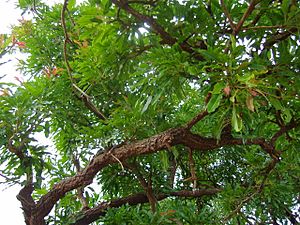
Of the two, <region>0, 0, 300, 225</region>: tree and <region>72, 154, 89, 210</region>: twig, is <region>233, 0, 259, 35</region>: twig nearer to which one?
<region>0, 0, 300, 225</region>: tree

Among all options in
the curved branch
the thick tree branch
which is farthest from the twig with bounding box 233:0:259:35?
the thick tree branch

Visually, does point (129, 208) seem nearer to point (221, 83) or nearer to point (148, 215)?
point (148, 215)

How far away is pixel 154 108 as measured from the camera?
A: 1.14m

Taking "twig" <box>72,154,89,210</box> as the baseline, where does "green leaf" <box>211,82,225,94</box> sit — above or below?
below

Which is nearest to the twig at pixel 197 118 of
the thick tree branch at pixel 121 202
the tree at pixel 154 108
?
the tree at pixel 154 108

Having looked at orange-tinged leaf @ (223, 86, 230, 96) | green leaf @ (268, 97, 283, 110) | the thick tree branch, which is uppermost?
the thick tree branch

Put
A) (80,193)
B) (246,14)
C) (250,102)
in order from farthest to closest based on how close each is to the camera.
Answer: (80,193) < (246,14) < (250,102)

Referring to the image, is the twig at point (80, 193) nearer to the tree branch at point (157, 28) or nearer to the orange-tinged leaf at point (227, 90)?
the tree branch at point (157, 28)

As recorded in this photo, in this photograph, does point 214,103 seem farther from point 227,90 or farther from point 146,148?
→ point 146,148

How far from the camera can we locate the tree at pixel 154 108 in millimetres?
891

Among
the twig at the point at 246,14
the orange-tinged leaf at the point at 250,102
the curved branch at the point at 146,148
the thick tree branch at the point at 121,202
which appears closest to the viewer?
the orange-tinged leaf at the point at 250,102

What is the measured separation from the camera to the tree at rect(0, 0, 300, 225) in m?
0.89

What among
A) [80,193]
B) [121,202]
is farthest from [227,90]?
[80,193]

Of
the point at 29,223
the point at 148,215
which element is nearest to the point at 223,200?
the point at 148,215
